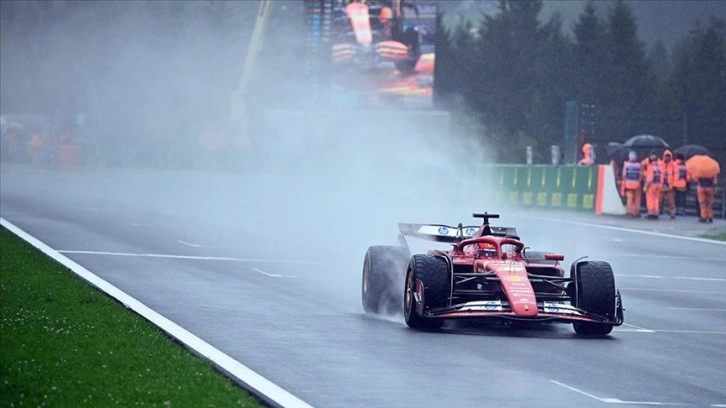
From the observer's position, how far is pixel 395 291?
657 inches

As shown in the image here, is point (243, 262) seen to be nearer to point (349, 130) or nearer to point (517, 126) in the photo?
point (349, 130)

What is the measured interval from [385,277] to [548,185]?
29.1 m

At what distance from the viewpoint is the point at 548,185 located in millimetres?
45219

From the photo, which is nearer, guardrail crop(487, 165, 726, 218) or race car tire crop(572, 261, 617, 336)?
race car tire crop(572, 261, 617, 336)

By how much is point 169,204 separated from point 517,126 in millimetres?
68751

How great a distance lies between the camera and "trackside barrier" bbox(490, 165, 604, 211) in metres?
42.9

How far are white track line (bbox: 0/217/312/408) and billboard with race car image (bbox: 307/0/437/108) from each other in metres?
41.3

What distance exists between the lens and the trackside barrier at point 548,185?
4288 centimetres

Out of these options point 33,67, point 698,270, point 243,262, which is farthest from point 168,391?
point 33,67

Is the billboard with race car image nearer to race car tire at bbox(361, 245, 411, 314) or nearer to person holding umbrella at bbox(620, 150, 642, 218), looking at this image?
person holding umbrella at bbox(620, 150, 642, 218)

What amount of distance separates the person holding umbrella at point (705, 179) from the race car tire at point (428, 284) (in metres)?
24.2

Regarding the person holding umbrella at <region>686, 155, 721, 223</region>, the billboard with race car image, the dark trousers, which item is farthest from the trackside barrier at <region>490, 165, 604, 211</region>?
the billboard with race car image

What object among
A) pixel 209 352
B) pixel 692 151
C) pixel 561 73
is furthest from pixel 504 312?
pixel 561 73

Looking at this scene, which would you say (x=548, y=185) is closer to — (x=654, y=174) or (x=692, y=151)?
(x=692, y=151)
